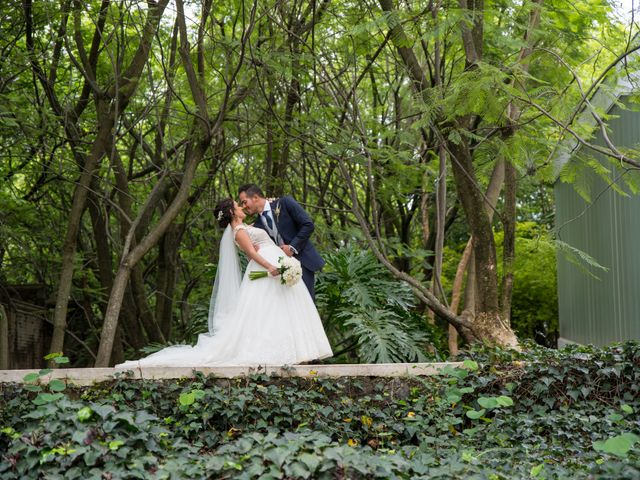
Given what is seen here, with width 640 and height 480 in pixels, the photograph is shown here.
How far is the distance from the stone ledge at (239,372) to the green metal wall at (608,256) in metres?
2.14

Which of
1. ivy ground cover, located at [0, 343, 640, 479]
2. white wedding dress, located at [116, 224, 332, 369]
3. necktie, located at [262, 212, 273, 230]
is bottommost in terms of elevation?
ivy ground cover, located at [0, 343, 640, 479]

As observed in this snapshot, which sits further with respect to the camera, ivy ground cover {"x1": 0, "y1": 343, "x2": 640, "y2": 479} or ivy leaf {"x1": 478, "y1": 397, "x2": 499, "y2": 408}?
ivy leaf {"x1": 478, "y1": 397, "x2": 499, "y2": 408}

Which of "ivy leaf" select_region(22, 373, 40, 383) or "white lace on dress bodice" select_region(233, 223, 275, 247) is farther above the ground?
"white lace on dress bodice" select_region(233, 223, 275, 247)

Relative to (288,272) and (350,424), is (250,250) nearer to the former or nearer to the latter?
(288,272)

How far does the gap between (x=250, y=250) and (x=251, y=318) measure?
2.33 ft

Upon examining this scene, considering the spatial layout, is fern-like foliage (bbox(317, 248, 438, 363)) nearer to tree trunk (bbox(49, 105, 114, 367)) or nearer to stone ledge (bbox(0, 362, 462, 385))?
stone ledge (bbox(0, 362, 462, 385))

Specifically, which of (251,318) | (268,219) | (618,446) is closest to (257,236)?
(268,219)

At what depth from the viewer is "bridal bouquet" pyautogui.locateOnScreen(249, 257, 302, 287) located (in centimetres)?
833

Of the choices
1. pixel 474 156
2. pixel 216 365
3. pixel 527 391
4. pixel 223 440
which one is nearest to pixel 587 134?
pixel 474 156

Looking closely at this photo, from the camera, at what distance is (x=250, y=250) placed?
8.52 m

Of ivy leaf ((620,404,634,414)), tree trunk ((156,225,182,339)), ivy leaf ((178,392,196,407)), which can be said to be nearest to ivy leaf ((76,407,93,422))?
ivy leaf ((178,392,196,407))

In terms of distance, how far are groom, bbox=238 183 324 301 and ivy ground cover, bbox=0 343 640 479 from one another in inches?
67.4

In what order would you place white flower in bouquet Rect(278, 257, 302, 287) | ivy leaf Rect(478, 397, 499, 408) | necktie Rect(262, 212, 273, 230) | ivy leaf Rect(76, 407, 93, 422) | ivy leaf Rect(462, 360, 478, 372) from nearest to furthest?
ivy leaf Rect(76, 407, 93, 422)
ivy leaf Rect(478, 397, 499, 408)
ivy leaf Rect(462, 360, 478, 372)
white flower in bouquet Rect(278, 257, 302, 287)
necktie Rect(262, 212, 273, 230)

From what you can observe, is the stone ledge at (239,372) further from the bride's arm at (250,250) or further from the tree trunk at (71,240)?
the tree trunk at (71,240)
